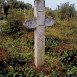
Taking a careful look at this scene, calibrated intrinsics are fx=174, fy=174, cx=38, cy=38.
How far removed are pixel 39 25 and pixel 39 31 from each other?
0.59 ft

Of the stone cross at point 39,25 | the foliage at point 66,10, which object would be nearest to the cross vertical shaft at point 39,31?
the stone cross at point 39,25

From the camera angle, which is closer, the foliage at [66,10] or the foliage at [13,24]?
the foliage at [13,24]

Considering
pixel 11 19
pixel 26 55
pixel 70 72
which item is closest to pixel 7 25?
pixel 11 19

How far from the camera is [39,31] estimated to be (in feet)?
17.1

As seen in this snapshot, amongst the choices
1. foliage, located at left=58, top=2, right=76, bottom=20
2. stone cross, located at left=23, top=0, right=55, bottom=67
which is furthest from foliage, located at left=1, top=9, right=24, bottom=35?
foliage, located at left=58, top=2, right=76, bottom=20

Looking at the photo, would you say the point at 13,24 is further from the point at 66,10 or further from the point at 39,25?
the point at 66,10

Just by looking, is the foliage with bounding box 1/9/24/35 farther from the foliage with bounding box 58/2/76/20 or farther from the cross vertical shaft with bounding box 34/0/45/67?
the foliage with bounding box 58/2/76/20

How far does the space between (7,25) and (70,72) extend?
6.38 meters

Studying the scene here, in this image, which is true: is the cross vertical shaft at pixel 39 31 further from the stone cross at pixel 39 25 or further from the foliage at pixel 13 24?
the foliage at pixel 13 24

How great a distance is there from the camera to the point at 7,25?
10039 millimetres

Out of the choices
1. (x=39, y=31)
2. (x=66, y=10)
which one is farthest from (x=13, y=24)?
(x=66, y=10)

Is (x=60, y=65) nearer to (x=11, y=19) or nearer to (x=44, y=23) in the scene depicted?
(x=44, y=23)

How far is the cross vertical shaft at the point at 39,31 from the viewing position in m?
5.04

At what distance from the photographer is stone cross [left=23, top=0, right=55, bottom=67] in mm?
5016
